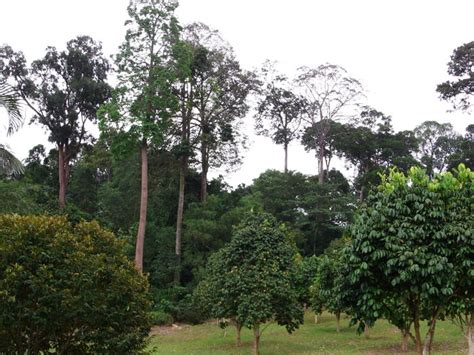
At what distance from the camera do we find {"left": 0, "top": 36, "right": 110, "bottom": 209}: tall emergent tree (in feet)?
107

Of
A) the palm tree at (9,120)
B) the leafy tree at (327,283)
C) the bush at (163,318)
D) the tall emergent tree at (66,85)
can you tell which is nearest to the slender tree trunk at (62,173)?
the tall emergent tree at (66,85)

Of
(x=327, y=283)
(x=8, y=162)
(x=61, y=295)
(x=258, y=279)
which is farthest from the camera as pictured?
(x=327, y=283)

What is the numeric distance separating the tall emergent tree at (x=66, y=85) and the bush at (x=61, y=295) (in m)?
25.6

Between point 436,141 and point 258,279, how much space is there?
42646 mm

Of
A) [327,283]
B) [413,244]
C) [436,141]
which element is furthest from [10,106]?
[436,141]

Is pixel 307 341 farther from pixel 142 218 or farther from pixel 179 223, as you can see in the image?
pixel 179 223

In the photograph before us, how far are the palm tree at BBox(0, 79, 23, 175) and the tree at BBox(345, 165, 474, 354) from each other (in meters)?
5.78

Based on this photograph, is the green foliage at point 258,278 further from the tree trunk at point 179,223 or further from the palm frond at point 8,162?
the tree trunk at point 179,223

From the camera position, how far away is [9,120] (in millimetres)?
9398

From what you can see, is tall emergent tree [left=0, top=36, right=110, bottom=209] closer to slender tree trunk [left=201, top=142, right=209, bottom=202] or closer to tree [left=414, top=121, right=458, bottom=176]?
slender tree trunk [left=201, top=142, right=209, bottom=202]

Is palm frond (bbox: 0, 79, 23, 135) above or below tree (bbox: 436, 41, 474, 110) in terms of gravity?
below

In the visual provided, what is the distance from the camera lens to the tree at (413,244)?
688 centimetres

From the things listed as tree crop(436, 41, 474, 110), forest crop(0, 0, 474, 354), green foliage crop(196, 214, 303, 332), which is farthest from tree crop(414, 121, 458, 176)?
green foliage crop(196, 214, 303, 332)

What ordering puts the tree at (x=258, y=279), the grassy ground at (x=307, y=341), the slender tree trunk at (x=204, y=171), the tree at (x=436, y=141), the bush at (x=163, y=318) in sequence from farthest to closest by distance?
the tree at (x=436, y=141) < the slender tree trunk at (x=204, y=171) < the bush at (x=163, y=318) < the grassy ground at (x=307, y=341) < the tree at (x=258, y=279)
